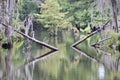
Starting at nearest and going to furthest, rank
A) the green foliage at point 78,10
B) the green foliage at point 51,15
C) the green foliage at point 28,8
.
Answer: the green foliage at point 51,15, the green foliage at point 28,8, the green foliage at point 78,10

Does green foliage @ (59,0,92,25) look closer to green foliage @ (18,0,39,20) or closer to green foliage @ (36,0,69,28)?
green foliage @ (18,0,39,20)

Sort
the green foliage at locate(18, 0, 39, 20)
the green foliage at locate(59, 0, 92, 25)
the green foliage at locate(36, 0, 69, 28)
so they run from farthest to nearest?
the green foliage at locate(59, 0, 92, 25) < the green foliage at locate(18, 0, 39, 20) < the green foliage at locate(36, 0, 69, 28)

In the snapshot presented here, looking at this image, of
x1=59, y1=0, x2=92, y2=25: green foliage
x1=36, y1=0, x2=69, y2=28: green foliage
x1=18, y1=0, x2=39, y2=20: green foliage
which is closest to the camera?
x1=36, y1=0, x2=69, y2=28: green foliage

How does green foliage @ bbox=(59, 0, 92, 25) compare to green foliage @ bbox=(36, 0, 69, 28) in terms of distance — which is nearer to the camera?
green foliage @ bbox=(36, 0, 69, 28)

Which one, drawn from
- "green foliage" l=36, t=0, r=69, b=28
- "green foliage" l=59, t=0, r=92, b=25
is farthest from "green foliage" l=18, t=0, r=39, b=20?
"green foliage" l=36, t=0, r=69, b=28

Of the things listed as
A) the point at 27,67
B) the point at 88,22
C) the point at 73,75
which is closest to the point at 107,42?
the point at 27,67

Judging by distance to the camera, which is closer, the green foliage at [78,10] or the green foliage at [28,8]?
the green foliage at [28,8]

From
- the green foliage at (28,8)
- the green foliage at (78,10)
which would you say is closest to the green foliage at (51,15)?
the green foliage at (28,8)

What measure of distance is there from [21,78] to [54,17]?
28.8 m

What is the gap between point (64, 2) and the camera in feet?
169

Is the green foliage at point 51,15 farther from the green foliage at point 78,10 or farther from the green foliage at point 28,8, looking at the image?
the green foliage at point 78,10

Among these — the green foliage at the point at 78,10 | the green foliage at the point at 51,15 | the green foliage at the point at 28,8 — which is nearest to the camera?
the green foliage at the point at 51,15

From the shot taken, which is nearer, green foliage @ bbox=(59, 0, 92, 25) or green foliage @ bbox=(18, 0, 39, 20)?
green foliage @ bbox=(18, 0, 39, 20)

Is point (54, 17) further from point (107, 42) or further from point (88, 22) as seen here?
point (107, 42)
